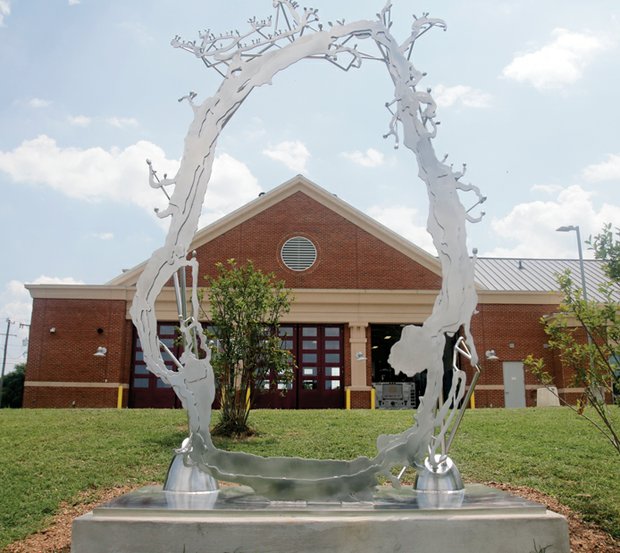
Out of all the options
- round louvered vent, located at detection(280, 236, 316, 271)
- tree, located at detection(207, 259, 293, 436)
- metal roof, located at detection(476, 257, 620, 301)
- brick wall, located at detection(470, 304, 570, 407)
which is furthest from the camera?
metal roof, located at detection(476, 257, 620, 301)

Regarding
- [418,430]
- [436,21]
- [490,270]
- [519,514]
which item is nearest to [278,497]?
[418,430]

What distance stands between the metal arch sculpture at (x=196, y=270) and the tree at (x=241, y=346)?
5.97 metres

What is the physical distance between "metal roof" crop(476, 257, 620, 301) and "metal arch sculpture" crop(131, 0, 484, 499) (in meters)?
19.8

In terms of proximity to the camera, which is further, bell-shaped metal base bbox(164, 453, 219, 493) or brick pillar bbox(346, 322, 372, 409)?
brick pillar bbox(346, 322, 372, 409)

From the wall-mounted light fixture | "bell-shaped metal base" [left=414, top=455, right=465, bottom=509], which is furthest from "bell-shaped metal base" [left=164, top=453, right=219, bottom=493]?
the wall-mounted light fixture

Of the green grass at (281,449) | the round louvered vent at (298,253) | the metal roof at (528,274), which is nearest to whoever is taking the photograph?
the green grass at (281,449)

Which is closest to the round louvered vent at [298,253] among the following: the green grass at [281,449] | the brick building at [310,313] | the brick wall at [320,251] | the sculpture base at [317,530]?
the brick building at [310,313]

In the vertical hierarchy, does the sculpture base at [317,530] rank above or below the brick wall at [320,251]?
below

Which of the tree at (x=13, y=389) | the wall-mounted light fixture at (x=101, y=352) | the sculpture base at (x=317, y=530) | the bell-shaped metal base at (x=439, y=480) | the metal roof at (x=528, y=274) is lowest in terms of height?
the sculpture base at (x=317, y=530)

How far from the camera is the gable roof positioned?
84.6ft

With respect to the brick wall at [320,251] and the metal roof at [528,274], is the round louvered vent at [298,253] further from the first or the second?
the metal roof at [528,274]

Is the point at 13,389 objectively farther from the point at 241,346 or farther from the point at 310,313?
the point at 241,346

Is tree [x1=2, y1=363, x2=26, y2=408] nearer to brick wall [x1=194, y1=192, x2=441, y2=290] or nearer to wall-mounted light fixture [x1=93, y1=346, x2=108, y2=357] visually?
wall-mounted light fixture [x1=93, y1=346, x2=108, y2=357]

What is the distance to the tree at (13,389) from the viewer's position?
41459 mm
